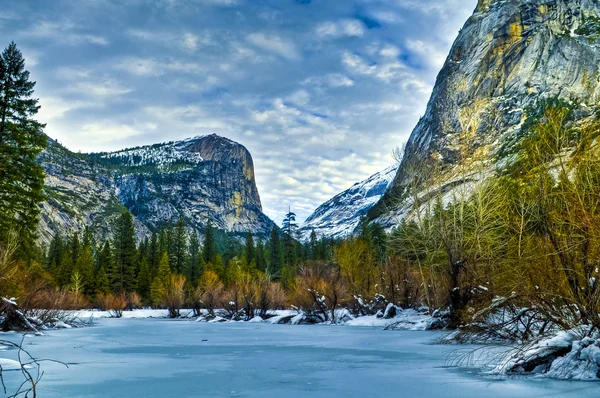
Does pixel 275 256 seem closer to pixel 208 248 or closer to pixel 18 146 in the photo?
pixel 208 248

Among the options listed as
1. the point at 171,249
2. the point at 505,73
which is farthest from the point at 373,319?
the point at 505,73

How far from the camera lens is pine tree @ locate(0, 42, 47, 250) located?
26.6 metres

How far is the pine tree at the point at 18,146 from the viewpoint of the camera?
→ 26.6 meters

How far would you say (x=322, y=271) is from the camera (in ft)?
149

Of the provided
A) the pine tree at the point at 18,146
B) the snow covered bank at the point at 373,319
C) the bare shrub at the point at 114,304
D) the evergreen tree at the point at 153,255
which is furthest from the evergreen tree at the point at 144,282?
the pine tree at the point at 18,146

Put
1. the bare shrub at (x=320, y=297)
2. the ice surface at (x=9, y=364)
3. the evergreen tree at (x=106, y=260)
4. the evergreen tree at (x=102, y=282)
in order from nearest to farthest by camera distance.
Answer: the ice surface at (x=9, y=364), the bare shrub at (x=320, y=297), the evergreen tree at (x=102, y=282), the evergreen tree at (x=106, y=260)

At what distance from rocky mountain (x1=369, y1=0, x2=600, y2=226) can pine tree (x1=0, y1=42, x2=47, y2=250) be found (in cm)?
9340

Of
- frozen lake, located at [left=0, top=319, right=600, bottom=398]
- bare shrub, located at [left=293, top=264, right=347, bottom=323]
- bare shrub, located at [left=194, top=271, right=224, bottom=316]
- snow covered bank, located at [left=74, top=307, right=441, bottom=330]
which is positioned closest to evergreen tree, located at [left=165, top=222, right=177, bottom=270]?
snow covered bank, located at [left=74, top=307, right=441, bottom=330]

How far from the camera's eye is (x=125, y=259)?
7562 centimetres

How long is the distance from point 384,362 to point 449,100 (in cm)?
14506

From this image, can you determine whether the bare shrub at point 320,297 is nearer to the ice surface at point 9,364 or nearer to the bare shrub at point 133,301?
the ice surface at point 9,364

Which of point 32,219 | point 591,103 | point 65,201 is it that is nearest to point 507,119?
point 591,103

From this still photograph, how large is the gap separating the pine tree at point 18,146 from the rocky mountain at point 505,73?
9340cm

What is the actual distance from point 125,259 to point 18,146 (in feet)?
170
